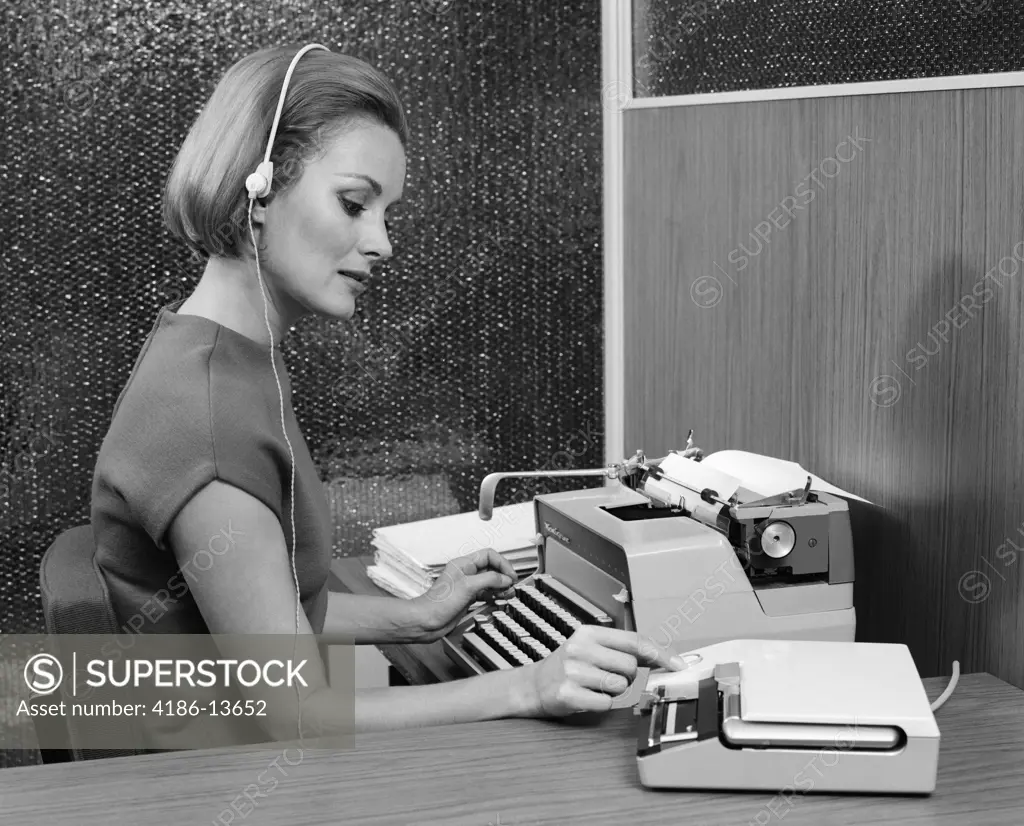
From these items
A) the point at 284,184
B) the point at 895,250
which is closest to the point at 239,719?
the point at 284,184

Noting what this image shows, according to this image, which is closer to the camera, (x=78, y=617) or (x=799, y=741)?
(x=799, y=741)

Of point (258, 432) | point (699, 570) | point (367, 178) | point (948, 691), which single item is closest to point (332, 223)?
point (367, 178)

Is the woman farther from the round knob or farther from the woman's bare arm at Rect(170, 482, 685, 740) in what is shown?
the round knob

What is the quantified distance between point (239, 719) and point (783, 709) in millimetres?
627

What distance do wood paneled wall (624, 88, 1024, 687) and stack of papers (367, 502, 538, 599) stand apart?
0.32 m

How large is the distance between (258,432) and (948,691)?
762mm

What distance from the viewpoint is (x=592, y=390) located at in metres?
2.30

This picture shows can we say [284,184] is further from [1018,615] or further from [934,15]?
[1018,615]

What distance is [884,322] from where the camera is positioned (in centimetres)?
143

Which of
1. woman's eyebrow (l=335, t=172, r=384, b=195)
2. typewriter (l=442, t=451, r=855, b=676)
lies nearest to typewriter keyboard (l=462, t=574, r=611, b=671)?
typewriter (l=442, t=451, r=855, b=676)

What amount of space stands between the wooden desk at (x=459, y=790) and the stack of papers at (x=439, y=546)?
2.20ft

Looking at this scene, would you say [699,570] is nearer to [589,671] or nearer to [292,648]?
[589,671]

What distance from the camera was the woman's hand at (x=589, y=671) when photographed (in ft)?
3.66

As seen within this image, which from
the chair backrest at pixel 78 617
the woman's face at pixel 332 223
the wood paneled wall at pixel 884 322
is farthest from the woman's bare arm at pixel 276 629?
the wood paneled wall at pixel 884 322
